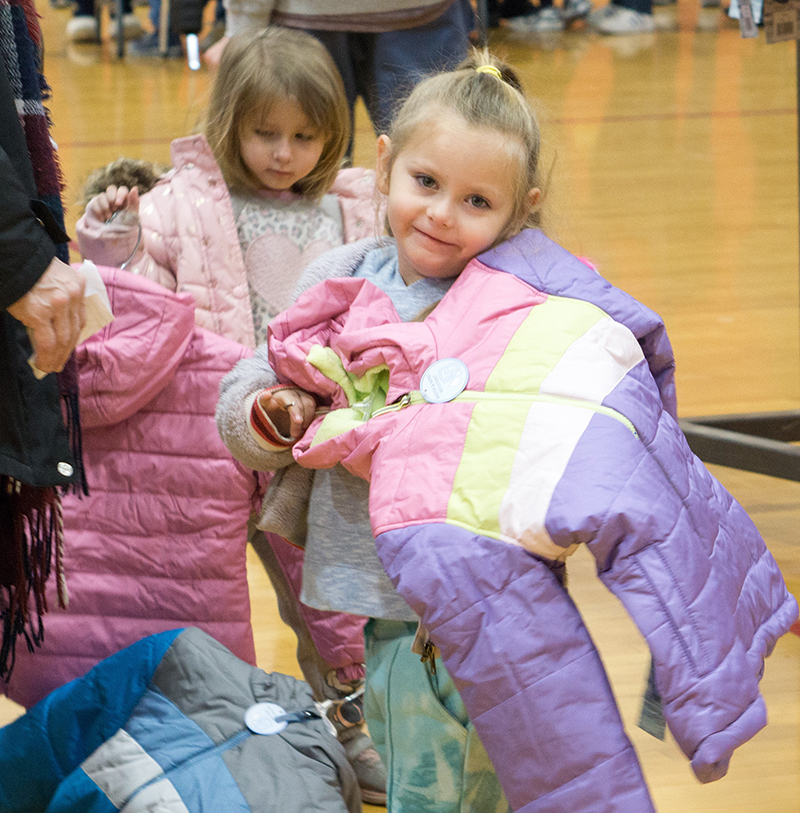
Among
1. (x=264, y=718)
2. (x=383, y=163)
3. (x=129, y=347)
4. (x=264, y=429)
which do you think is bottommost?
(x=264, y=718)

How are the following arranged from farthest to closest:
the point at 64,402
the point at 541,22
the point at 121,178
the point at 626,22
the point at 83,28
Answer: the point at 541,22
the point at 626,22
the point at 83,28
the point at 121,178
the point at 64,402

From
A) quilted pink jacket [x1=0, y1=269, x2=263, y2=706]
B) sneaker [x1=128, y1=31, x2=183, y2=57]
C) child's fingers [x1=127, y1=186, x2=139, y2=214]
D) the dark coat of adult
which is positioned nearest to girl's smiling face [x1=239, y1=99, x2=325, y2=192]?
child's fingers [x1=127, y1=186, x2=139, y2=214]

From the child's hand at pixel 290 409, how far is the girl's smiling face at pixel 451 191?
18 centimetres

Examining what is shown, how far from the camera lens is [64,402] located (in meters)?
1.31

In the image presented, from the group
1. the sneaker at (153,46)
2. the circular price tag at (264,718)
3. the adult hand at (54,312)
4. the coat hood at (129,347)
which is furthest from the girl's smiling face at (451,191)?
the sneaker at (153,46)

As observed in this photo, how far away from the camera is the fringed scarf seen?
3.72 ft

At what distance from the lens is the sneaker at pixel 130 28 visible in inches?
305

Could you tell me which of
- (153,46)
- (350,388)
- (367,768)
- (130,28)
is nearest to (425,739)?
(350,388)

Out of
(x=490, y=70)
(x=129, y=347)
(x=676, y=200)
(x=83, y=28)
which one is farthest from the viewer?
(x=83, y=28)

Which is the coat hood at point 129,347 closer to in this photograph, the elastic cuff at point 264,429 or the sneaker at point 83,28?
the elastic cuff at point 264,429

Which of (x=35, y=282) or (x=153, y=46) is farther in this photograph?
(x=153, y=46)

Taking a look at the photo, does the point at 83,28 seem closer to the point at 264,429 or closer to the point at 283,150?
the point at 283,150

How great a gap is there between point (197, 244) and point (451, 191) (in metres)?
0.68

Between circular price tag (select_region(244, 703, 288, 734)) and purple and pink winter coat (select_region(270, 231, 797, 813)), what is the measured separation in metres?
0.46
